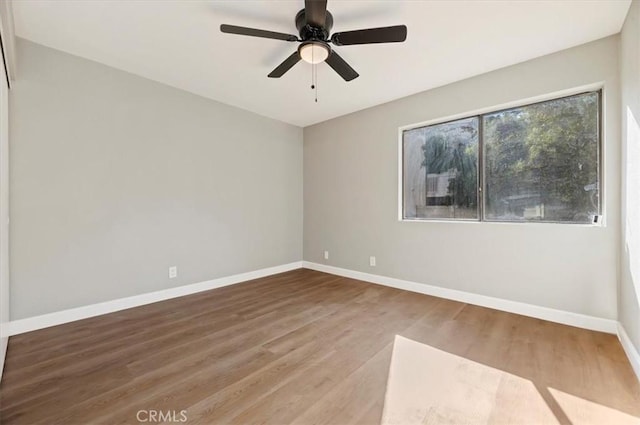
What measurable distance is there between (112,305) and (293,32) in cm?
328

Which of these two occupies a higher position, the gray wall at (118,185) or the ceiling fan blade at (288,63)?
the ceiling fan blade at (288,63)

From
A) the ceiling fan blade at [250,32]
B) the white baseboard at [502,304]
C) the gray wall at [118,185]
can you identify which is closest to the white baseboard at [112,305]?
the gray wall at [118,185]

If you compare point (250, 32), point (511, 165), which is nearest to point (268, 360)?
point (250, 32)

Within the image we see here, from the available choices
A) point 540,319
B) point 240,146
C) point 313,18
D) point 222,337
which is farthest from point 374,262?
point 313,18

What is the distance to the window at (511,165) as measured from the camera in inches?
103

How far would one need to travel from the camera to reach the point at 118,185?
301cm

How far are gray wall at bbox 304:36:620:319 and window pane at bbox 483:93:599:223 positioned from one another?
0.53ft

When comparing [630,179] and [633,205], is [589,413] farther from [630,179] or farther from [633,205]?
[630,179]

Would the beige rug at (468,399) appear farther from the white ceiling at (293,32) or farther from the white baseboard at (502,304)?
the white ceiling at (293,32)

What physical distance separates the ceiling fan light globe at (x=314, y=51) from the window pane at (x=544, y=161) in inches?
83.9

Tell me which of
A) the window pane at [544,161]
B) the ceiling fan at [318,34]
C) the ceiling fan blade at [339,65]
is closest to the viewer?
the ceiling fan at [318,34]

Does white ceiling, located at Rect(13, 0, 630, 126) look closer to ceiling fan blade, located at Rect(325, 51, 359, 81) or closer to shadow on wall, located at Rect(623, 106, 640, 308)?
ceiling fan blade, located at Rect(325, 51, 359, 81)

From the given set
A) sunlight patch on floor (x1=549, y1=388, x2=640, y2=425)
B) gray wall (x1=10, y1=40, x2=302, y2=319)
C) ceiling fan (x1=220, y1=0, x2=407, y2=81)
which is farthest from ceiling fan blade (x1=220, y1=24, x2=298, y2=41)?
sunlight patch on floor (x1=549, y1=388, x2=640, y2=425)

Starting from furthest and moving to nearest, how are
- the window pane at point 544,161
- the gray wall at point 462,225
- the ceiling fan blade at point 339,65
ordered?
the window pane at point 544,161 < the gray wall at point 462,225 < the ceiling fan blade at point 339,65
